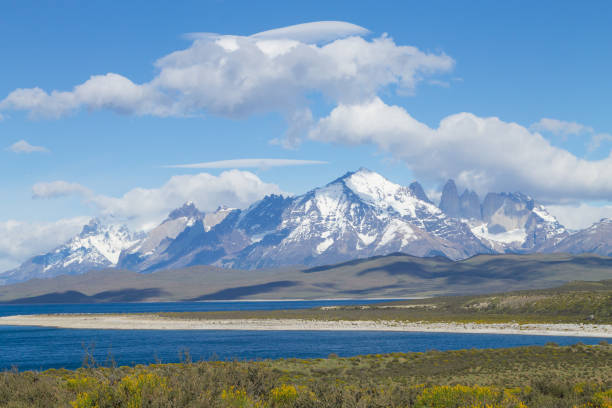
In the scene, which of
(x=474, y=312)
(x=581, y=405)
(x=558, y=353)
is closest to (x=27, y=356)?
(x=558, y=353)

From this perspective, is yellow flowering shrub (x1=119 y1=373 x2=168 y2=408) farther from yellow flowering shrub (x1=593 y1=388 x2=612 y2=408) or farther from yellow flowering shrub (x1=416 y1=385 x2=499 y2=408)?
yellow flowering shrub (x1=593 y1=388 x2=612 y2=408)

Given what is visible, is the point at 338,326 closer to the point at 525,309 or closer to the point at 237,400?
the point at 525,309

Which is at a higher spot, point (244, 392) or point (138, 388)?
point (138, 388)

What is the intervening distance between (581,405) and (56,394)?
22.4m

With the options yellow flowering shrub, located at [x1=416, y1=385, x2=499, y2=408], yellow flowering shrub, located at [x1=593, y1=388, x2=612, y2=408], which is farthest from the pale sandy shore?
yellow flowering shrub, located at [x1=416, y1=385, x2=499, y2=408]

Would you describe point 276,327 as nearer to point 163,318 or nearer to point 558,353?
point 163,318

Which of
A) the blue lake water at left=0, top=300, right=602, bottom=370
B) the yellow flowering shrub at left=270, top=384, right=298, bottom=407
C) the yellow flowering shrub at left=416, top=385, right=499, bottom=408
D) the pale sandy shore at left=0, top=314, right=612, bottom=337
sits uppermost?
the yellow flowering shrub at left=270, top=384, right=298, bottom=407

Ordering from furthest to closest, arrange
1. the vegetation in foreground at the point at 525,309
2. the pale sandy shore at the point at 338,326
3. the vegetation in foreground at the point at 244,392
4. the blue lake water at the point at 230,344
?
the vegetation in foreground at the point at 525,309
the pale sandy shore at the point at 338,326
the blue lake water at the point at 230,344
the vegetation in foreground at the point at 244,392

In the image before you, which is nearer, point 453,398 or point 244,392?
point 244,392

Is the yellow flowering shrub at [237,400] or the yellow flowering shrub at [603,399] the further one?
the yellow flowering shrub at [603,399]

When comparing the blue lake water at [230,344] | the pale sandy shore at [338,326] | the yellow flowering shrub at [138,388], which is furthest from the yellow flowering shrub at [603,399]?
the pale sandy shore at [338,326]

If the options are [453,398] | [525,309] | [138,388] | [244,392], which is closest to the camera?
[138,388]

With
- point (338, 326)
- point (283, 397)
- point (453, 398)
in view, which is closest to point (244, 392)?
point (283, 397)

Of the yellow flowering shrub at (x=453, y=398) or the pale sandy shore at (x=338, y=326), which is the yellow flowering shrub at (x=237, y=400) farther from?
the pale sandy shore at (x=338, y=326)
